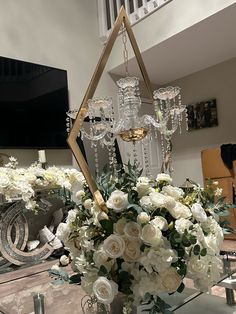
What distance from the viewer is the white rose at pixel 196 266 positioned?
2.94 ft

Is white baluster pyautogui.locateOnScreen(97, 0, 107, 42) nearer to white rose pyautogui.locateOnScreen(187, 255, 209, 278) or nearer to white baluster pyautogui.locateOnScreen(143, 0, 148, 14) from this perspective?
white baluster pyautogui.locateOnScreen(143, 0, 148, 14)

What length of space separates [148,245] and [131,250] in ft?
0.17

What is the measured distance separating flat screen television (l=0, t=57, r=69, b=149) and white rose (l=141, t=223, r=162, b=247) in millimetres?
2681

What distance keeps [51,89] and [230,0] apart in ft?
6.95

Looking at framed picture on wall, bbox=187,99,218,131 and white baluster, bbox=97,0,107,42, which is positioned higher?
white baluster, bbox=97,0,107,42

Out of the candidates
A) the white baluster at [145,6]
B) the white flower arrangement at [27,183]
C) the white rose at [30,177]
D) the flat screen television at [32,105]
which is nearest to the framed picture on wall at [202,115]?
the white baluster at [145,6]

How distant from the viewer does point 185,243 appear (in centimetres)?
87

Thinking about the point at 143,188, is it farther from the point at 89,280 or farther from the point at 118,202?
the point at 89,280

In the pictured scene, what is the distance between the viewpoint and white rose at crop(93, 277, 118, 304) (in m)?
0.83

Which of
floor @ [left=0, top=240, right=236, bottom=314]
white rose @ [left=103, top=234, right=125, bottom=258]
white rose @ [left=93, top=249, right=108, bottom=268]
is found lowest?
floor @ [left=0, top=240, right=236, bottom=314]

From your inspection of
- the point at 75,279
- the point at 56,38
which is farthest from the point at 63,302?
the point at 56,38

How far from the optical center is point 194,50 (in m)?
3.90

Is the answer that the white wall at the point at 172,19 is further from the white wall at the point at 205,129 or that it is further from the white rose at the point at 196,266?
the white rose at the point at 196,266

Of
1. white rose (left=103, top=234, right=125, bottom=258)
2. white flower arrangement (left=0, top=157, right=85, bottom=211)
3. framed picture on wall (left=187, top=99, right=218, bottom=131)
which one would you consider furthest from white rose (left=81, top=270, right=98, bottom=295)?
framed picture on wall (left=187, top=99, right=218, bottom=131)
